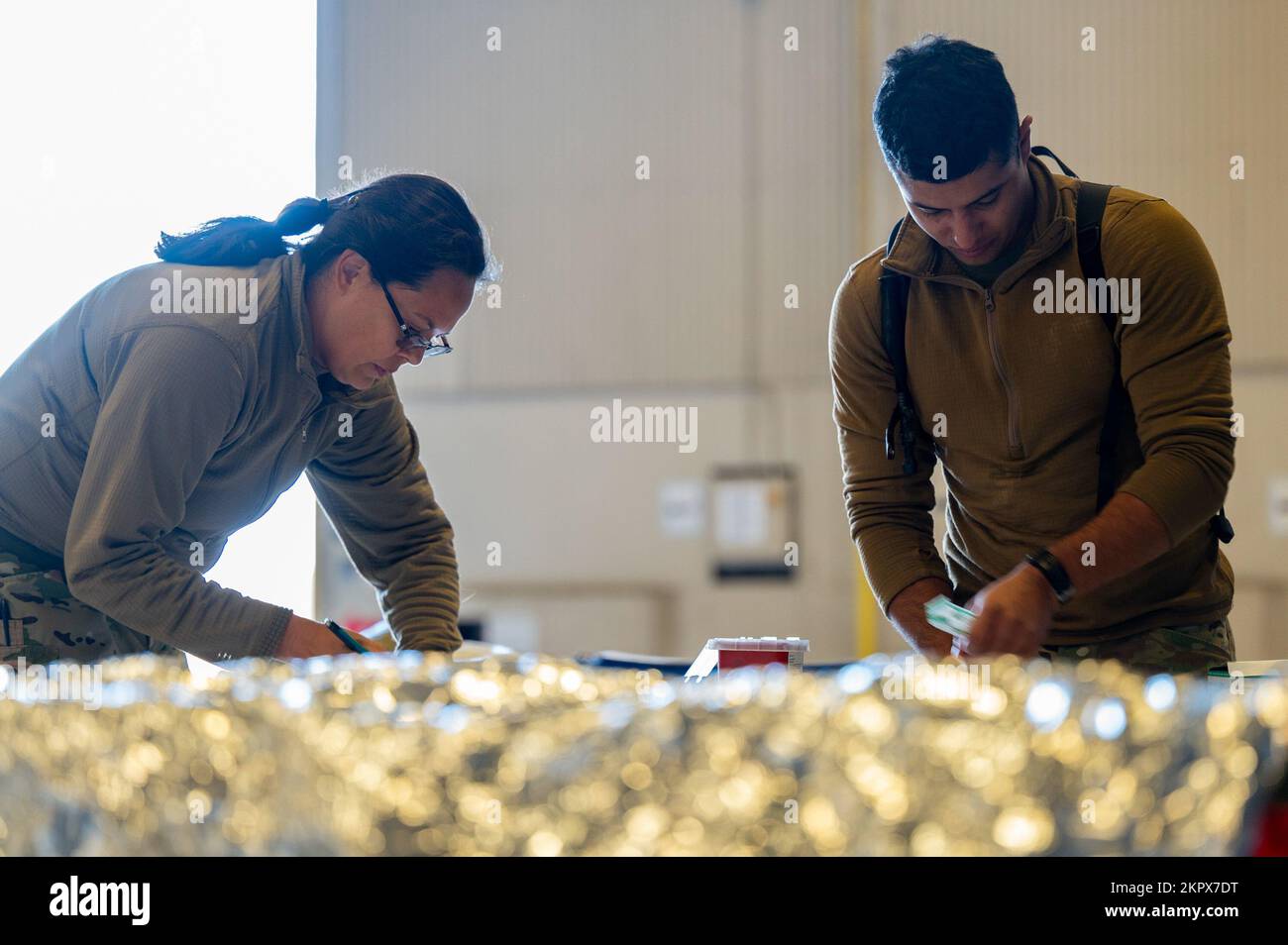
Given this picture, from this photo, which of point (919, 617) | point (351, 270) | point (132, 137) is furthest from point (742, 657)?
point (132, 137)

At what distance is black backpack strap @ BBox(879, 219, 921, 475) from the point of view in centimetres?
141

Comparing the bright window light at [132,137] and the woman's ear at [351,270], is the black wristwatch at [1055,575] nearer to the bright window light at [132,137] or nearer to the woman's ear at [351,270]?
the woman's ear at [351,270]

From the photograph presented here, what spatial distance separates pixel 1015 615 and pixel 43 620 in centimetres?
103

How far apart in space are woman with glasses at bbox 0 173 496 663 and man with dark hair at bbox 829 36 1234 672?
0.53 metres

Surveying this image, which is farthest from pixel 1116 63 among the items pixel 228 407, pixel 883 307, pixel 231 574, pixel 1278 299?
pixel 228 407

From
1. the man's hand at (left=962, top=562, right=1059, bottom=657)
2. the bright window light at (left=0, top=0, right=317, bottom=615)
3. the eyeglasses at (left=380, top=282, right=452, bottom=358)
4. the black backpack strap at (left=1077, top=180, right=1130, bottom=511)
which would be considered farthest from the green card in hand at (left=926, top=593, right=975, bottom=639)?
the bright window light at (left=0, top=0, right=317, bottom=615)

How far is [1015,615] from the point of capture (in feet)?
3.66

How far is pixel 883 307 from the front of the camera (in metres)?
1.41

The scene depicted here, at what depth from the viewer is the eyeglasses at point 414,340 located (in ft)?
4.32

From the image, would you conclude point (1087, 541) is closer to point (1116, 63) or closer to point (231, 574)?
point (231, 574)

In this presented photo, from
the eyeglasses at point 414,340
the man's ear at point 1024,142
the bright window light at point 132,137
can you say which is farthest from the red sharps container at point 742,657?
the bright window light at point 132,137

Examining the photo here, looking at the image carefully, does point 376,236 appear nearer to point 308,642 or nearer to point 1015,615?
point 308,642

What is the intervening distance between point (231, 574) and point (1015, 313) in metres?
3.23

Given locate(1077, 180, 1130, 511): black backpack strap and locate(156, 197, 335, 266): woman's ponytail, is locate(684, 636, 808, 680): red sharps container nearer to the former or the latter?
locate(1077, 180, 1130, 511): black backpack strap
